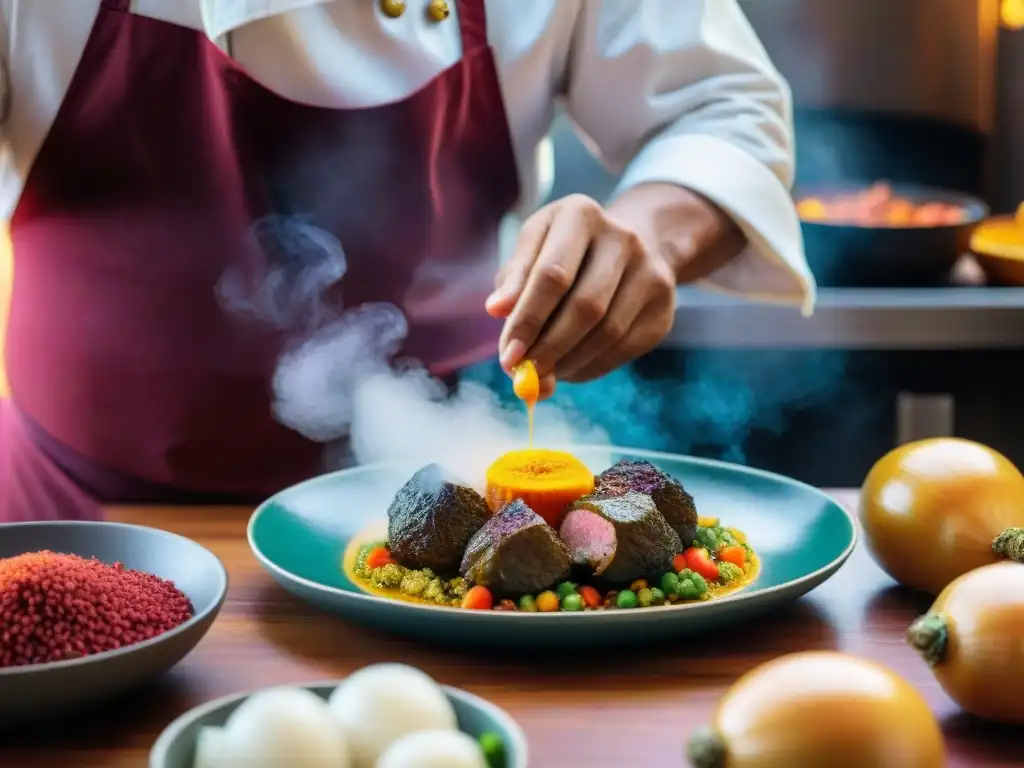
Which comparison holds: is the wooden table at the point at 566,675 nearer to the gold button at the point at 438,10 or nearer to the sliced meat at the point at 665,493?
the sliced meat at the point at 665,493

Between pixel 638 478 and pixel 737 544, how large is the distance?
0.42 ft

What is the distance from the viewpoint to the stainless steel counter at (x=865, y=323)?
267 cm

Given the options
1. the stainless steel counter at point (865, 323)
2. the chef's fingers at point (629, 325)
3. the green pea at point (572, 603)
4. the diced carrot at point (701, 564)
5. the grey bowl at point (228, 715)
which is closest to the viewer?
the grey bowl at point (228, 715)

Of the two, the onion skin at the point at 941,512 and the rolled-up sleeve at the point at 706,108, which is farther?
the rolled-up sleeve at the point at 706,108

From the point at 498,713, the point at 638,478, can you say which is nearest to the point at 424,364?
the point at 638,478

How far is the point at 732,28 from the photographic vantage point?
1.86 metres

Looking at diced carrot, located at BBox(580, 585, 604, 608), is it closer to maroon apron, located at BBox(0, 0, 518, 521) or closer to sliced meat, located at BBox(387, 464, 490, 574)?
sliced meat, located at BBox(387, 464, 490, 574)

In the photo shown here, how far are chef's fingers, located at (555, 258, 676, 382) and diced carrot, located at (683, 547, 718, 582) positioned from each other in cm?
30

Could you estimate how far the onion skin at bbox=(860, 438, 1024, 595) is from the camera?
1.21m

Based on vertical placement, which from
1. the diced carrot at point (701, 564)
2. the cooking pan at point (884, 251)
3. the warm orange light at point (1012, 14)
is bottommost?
the cooking pan at point (884, 251)

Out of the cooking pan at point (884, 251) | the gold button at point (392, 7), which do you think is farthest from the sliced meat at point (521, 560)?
the cooking pan at point (884, 251)

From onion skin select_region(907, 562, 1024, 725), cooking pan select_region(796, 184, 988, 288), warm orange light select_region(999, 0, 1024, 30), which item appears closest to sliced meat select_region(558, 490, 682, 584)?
onion skin select_region(907, 562, 1024, 725)

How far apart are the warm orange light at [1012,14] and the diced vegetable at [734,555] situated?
2.34 meters

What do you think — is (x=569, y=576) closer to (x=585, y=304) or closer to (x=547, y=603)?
(x=547, y=603)
